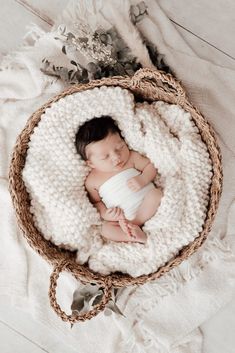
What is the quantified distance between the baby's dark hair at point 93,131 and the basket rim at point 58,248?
0.08m

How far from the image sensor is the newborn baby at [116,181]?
1.21 metres

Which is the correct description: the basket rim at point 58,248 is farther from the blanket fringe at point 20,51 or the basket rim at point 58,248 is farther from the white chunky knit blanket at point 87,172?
the blanket fringe at point 20,51

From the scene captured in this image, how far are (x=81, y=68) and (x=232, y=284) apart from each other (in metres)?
0.63

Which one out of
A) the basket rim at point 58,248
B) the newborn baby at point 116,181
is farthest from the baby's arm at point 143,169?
the basket rim at point 58,248

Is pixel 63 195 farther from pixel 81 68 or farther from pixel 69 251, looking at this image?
pixel 81 68

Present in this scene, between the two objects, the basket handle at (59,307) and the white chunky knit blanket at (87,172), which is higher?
the white chunky knit blanket at (87,172)

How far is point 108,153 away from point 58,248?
252mm

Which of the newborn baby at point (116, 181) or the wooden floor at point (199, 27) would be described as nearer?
the newborn baby at point (116, 181)

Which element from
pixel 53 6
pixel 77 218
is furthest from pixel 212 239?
pixel 53 6

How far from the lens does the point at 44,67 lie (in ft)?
4.33

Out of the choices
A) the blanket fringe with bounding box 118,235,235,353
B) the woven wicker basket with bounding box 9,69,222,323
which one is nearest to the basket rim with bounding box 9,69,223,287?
the woven wicker basket with bounding box 9,69,222,323

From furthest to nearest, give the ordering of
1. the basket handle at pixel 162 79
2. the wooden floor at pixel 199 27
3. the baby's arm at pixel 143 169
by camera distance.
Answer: the wooden floor at pixel 199 27, the baby's arm at pixel 143 169, the basket handle at pixel 162 79

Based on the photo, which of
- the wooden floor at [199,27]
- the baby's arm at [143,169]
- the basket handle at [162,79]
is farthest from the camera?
the wooden floor at [199,27]

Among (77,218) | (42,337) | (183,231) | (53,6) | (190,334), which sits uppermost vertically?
(53,6)
